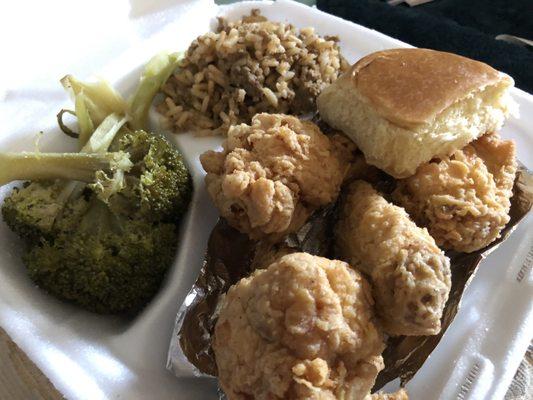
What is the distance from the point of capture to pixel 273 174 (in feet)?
5.21

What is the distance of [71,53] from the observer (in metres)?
2.21

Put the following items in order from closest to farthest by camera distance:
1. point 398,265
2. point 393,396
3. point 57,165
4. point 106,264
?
point 398,265 → point 393,396 → point 106,264 → point 57,165

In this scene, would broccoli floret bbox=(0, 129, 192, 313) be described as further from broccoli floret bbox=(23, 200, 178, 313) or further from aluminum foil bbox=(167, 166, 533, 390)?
aluminum foil bbox=(167, 166, 533, 390)

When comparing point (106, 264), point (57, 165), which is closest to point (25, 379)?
point (106, 264)

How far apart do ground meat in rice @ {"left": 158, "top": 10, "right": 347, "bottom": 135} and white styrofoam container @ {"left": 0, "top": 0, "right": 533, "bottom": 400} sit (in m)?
0.12

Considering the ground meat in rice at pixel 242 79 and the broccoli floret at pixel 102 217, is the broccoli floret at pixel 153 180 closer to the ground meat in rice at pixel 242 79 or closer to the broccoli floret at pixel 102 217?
the broccoli floret at pixel 102 217

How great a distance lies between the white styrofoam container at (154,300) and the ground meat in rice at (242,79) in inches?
4.6

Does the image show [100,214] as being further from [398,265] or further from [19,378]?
[398,265]

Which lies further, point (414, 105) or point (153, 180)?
point (153, 180)

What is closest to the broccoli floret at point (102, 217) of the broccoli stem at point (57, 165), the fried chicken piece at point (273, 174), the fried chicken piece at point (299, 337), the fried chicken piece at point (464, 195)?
the broccoli stem at point (57, 165)

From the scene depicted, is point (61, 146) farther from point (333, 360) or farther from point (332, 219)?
point (333, 360)

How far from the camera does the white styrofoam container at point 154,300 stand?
1.53 m

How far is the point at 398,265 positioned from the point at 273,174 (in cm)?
45

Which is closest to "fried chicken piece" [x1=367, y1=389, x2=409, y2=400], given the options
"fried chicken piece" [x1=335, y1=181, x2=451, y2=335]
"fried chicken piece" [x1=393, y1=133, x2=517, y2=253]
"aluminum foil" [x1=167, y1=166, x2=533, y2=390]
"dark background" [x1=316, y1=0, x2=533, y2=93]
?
"aluminum foil" [x1=167, y1=166, x2=533, y2=390]
